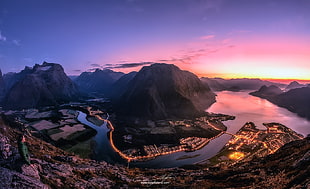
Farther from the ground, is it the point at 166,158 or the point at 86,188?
the point at 86,188

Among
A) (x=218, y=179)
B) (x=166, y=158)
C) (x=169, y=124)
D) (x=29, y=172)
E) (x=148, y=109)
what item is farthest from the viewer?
(x=148, y=109)

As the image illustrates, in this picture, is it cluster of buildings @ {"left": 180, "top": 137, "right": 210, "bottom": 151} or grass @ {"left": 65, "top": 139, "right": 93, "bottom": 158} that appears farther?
cluster of buildings @ {"left": 180, "top": 137, "right": 210, "bottom": 151}

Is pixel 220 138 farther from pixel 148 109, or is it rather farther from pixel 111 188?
pixel 111 188

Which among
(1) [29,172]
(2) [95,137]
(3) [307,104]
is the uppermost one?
(1) [29,172]

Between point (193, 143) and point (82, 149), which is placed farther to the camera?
point (193, 143)

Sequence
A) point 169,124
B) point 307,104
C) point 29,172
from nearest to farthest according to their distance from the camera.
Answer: point 29,172 < point 169,124 < point 307,104

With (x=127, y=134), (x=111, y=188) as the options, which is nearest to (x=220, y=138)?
(x=127, y=134)

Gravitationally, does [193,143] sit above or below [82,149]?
above

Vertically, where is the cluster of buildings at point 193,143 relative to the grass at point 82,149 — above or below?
above

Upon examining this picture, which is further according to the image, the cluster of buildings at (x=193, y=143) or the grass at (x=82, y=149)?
the cluster of buildings at (x=193, y=143)

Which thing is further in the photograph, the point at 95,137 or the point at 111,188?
the point at 95,137

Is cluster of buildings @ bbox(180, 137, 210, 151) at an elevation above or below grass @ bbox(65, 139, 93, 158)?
above
